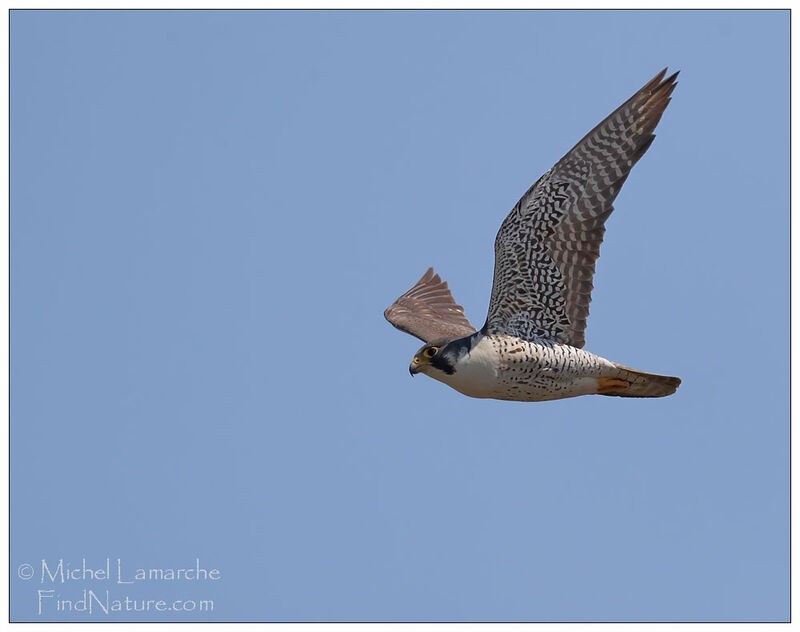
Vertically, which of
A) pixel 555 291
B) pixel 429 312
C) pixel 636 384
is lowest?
pixel 636 384

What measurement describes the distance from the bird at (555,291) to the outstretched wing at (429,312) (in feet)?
6.40

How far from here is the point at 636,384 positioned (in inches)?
416

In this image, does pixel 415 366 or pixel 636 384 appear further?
pixel 636 384

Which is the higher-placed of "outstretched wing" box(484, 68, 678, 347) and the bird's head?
"outstretched wing" box(484, 68, 678, 347)

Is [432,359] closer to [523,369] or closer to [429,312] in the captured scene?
[523,369]

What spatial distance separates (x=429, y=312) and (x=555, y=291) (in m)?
3.55

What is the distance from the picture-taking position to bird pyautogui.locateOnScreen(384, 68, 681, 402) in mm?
10078

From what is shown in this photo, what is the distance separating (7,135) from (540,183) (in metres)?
5.70

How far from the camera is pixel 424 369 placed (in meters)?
10.4

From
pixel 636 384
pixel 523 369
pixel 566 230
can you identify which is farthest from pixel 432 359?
pixel 636 384

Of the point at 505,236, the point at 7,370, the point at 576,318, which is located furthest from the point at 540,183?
the point at 7,370

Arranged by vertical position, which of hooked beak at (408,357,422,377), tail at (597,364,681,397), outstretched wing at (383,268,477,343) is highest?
outstretched wing at (383,268,477,343)

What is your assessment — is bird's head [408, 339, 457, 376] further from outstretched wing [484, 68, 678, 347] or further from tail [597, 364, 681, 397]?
tail [597, 364, 681, 397]

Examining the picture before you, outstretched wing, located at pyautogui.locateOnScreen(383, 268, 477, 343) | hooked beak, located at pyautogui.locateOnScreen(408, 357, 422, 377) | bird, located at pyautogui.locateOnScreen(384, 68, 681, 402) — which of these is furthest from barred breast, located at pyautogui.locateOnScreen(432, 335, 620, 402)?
outstretched wing, located at pyautogui.locateOnScreen(383, 268, 477, 343)
